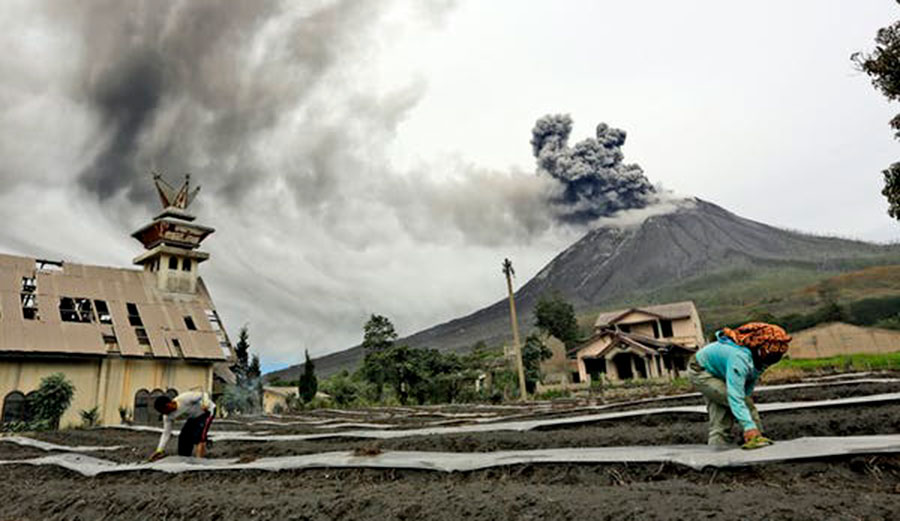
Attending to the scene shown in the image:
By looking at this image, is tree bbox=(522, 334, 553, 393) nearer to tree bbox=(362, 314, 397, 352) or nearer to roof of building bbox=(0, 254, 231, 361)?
tree bbox=(362, 314, 397, 352)

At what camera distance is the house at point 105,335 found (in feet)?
66.9

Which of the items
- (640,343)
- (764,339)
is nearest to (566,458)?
(764,339)

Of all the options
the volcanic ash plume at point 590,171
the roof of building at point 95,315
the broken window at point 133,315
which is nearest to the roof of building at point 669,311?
the roof of building at point 95,315

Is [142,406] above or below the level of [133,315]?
below

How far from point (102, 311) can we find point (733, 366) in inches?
1072

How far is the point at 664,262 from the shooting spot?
121m

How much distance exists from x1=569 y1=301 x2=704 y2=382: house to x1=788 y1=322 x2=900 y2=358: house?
637 centimetres

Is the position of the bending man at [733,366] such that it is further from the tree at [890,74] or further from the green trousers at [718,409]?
the tree at [890,74]

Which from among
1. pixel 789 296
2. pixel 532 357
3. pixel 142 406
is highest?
pixel 789 296

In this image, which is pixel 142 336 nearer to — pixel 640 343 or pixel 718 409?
pixel 718 409

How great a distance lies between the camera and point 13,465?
28.0 ft

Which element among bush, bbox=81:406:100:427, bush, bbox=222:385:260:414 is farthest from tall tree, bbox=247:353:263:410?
bush, bbox=81:406:100:427

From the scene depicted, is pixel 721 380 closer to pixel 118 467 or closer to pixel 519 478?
pixel 519 478

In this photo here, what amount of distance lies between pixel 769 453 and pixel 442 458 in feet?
8.81
